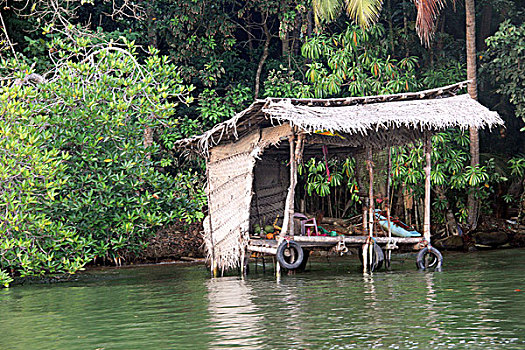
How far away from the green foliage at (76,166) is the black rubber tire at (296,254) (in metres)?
2.11

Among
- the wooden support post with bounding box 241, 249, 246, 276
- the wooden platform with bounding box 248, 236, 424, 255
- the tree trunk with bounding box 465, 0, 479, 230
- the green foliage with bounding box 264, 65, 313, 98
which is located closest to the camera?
the wooden platform with bounding box 248, 236, 424, 255

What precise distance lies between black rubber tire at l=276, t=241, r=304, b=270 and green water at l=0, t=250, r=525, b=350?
198 mm

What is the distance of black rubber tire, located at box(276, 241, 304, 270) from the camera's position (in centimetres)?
925

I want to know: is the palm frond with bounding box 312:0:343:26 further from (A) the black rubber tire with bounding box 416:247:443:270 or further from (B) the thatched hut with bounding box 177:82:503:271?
(A) the black rubber tire with bounding box 416:247:443:270

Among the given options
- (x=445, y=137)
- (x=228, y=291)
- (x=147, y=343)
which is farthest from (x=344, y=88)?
(x=147, y=343)

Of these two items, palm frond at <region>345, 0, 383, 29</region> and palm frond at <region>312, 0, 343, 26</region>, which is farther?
palm frond at <region>312, 0, 343, 26</region>

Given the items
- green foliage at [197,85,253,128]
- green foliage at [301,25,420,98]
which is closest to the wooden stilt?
green foliage at [197,85,253,128]

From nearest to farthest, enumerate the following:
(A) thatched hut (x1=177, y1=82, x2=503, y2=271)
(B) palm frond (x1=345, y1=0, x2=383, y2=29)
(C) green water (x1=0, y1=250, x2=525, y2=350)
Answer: (C) green water (x1=0, y1=250, x2=525, y2=350) < (A) thatched hut (x1=177, y1=82, x2=503, y2=271) < (B) palm frond (x1=345, y1=0, x2=383, y2=29)

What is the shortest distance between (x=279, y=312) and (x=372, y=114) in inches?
144

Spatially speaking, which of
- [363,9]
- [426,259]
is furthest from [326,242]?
[363,9]

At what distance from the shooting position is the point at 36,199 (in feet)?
31.3

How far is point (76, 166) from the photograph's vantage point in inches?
402

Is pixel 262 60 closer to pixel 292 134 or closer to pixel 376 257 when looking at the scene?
pixel 292 134

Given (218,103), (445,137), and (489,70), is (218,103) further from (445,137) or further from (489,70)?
(489,70)
